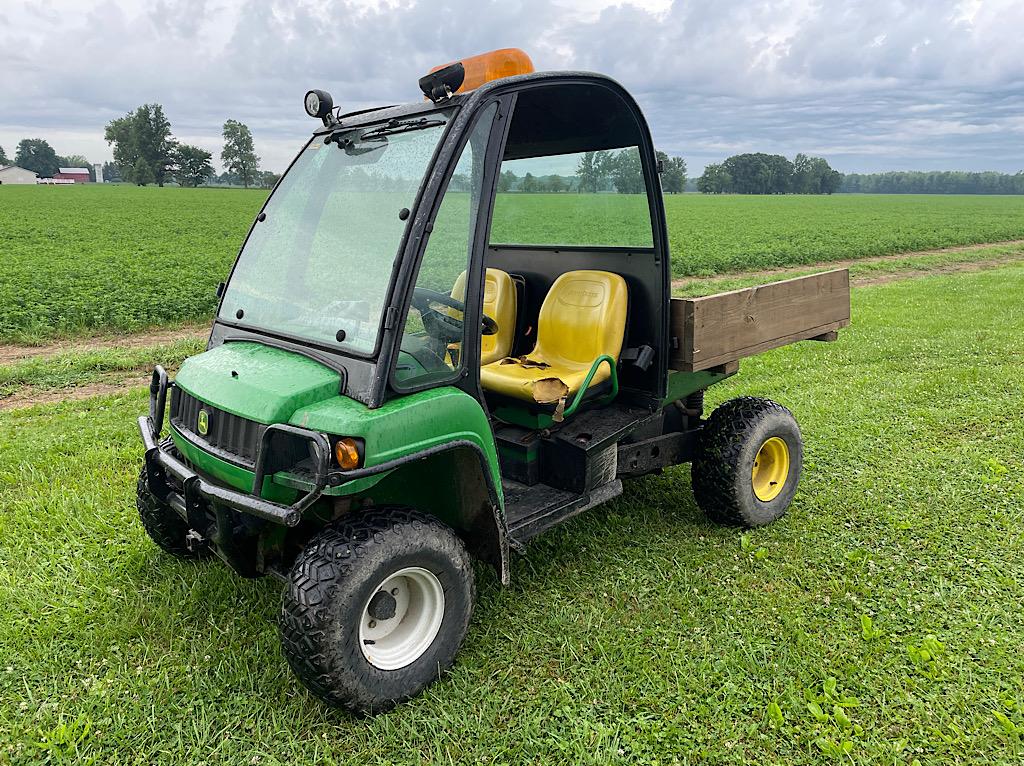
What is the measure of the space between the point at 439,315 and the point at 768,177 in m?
84.1

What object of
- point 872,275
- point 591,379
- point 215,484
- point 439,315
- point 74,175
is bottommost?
point 215,484

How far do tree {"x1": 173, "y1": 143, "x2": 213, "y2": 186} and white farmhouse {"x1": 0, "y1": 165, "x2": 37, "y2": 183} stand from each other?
3356cm

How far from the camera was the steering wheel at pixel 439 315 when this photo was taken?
279cm

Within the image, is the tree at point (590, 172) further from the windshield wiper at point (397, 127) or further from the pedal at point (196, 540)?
the pedal at point (196, 540)

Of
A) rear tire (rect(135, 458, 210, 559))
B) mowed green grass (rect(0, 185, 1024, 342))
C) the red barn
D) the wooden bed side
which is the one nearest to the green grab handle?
the wooden bed side

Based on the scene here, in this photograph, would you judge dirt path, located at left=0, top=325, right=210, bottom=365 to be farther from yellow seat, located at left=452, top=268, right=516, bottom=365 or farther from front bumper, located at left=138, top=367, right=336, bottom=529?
yellow seat, located at left=452, top=268, right=516, bottom=365

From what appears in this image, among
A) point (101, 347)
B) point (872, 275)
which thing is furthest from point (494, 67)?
point (872, 275)

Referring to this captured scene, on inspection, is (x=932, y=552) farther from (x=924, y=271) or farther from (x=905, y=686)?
(x=924, y=271)

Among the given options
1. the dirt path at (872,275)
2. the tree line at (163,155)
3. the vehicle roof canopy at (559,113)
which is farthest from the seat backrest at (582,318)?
the tree line at (163,155)

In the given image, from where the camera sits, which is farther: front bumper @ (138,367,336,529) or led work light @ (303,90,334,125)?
led work light @ (303,90,334,125)

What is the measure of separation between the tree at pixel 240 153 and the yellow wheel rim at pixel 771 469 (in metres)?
89.1

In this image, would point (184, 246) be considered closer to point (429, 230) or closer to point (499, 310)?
point (499, 310)

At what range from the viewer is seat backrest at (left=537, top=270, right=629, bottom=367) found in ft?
12.5

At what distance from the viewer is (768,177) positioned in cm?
7950
